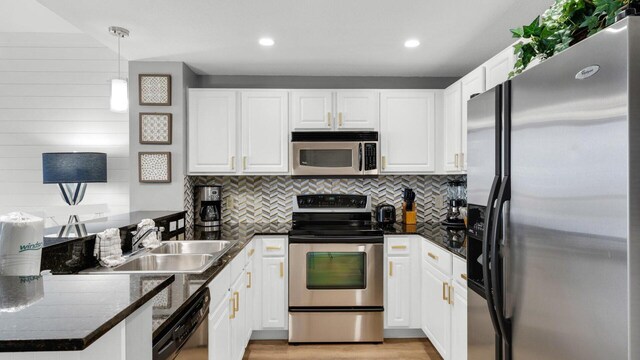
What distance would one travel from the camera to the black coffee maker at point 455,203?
3.17 metres

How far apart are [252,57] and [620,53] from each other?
103 inches

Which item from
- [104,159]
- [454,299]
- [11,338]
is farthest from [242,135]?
[11,338]

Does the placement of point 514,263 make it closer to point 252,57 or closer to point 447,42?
point 447,42

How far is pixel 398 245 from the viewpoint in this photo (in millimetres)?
2994

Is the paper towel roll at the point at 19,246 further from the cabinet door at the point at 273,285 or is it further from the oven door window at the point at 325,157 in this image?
the oven door window at the point at 325,157

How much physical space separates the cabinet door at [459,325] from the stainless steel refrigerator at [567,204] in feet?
2.51

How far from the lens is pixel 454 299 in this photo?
2.33 meters

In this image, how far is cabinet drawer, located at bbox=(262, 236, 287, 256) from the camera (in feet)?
9.82

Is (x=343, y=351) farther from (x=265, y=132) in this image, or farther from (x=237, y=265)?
(x=265, y=132)

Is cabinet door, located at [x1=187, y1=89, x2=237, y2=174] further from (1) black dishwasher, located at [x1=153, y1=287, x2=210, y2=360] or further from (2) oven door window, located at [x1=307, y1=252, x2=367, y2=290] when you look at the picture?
(1) black dishwasher, located at [x1=153, y1=287, x2=210, y2=360]

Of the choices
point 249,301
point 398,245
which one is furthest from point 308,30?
point 249,301

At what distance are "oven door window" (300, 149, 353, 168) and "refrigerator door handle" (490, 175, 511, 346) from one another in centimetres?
200

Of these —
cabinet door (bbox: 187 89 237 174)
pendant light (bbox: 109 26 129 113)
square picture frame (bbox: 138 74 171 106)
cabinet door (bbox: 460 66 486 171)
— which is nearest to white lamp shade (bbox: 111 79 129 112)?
pendant light (bbox: 109 26 129 113)

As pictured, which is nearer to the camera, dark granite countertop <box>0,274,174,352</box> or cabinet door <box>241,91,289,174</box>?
dark granite countertop <box>0,274,174,352</box>
